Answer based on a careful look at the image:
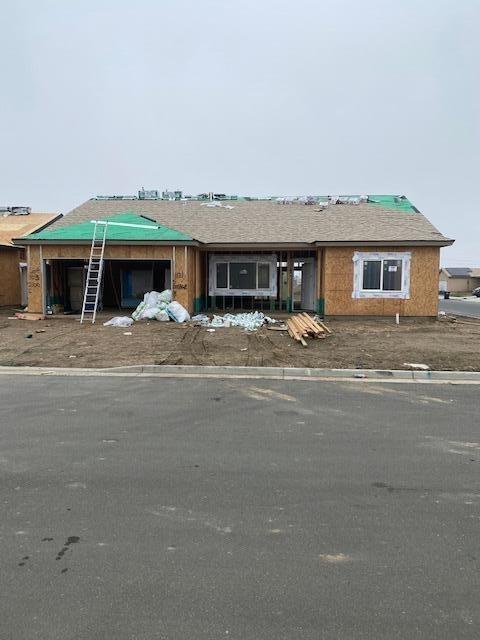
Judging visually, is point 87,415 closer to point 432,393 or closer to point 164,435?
point 164,435

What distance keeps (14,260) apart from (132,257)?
367 inches

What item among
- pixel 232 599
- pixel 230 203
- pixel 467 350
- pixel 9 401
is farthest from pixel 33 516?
pixel 230 203

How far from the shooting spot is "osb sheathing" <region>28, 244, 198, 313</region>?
18.3 metres

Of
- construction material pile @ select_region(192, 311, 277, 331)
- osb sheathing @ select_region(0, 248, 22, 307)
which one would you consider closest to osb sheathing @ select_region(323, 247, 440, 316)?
construction material pile @ select_region(192, 311, 277, 331)

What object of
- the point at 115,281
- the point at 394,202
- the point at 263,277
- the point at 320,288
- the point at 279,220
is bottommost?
the point at 320,288

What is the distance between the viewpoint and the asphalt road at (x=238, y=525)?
2799 mm

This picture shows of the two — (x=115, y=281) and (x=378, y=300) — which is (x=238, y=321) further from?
(x=115, y=281)

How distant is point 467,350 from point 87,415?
9.71 metres

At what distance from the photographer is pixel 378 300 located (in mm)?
18812

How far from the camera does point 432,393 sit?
8.63m

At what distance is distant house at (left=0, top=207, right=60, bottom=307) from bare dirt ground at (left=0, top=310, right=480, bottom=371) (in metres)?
7.79

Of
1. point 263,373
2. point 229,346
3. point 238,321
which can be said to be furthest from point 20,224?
point 263,373

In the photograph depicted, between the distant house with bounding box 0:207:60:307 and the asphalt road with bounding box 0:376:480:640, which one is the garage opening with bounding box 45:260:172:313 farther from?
the asphalt road with bounding box 0:376:480:640

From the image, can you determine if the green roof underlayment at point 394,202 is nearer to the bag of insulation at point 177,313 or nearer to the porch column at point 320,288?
the porch column at point 320,288
